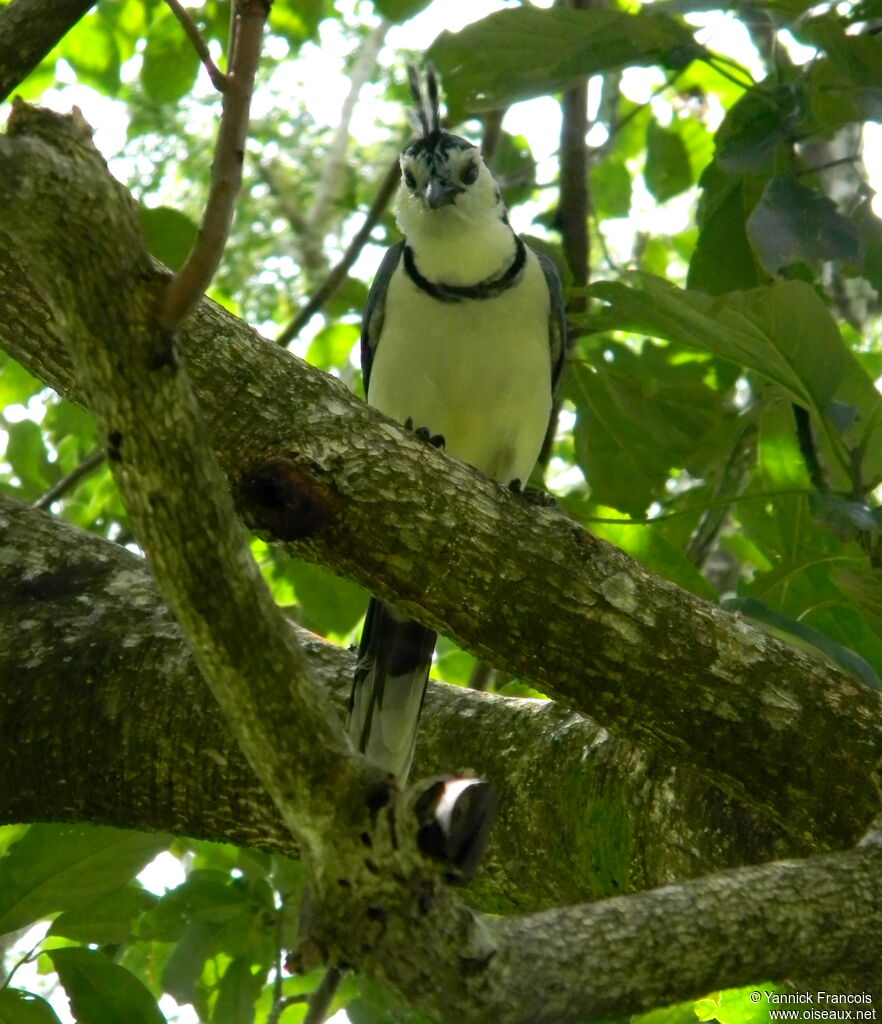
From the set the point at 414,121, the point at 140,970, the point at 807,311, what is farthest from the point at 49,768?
the point at 414,121

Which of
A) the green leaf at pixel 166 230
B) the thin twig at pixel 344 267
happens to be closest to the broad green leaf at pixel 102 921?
the green leaf at pixel 166 230

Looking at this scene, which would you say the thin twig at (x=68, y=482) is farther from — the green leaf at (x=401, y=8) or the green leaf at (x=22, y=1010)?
the green leaf at (x=22, y=1010)

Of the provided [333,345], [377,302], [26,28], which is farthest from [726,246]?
[26,28]

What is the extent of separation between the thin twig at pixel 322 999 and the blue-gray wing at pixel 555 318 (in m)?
1.52

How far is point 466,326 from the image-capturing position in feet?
10.8

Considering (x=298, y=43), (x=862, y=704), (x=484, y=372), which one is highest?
(x=298, y=43)

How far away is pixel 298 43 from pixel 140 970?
267cm

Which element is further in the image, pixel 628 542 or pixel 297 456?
pixel 628 542

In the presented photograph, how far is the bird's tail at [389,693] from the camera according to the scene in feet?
8.23

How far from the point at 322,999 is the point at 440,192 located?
1.93 metres

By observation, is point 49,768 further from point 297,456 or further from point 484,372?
point 484,372

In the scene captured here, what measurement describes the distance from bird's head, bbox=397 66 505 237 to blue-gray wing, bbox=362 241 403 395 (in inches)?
3.1

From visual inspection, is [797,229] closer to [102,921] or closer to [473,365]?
[473,365]

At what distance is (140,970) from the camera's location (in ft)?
11.0
